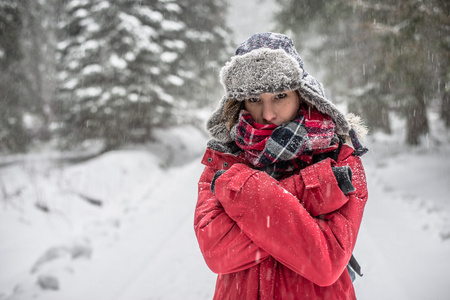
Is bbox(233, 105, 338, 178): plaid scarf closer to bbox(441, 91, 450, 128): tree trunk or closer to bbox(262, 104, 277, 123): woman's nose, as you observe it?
bbox(262, 104, 277, 123): woman's nose

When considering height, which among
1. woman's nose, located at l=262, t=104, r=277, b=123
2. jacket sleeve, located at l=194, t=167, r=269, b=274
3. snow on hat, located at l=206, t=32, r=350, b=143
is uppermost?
snow on hat, located at l=206, t=32, r=350, b=143

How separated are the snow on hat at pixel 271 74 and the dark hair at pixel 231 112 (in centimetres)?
16

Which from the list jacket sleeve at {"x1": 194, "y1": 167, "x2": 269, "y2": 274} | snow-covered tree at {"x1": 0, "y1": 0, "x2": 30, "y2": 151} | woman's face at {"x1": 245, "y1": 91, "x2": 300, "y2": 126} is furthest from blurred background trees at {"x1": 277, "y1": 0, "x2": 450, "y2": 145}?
snow-covered tree at {"x1": 0, "y1": 0, "x2": 30, "y2": 151}

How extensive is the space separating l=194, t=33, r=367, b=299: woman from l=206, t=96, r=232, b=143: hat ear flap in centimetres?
3

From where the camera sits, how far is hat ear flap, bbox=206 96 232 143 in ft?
5.21

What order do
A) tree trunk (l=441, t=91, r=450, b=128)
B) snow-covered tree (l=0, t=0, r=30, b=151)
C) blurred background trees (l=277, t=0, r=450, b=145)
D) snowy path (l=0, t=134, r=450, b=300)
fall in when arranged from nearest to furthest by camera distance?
snowy path (l=0, t=134, r=450, b=300) < blurred background trees (l=277, t=0, r=450, b=145) < tree trunk (l=441, t=91, r=450, b=128) < snow-covered tree (l=0, t=0, r=30, b=151)

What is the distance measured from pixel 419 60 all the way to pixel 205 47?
348 inches

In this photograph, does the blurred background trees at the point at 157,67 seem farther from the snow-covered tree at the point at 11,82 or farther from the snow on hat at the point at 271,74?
the snow on hat at the point at 271,74

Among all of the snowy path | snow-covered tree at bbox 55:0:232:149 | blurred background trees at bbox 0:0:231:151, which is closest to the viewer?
the snowy path

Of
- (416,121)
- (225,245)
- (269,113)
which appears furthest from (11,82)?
(416,121)

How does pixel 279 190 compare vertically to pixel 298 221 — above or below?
above

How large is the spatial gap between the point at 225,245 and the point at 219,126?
693 millimetres

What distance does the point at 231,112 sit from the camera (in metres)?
1.63

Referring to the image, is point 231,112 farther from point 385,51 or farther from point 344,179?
point 385,51
